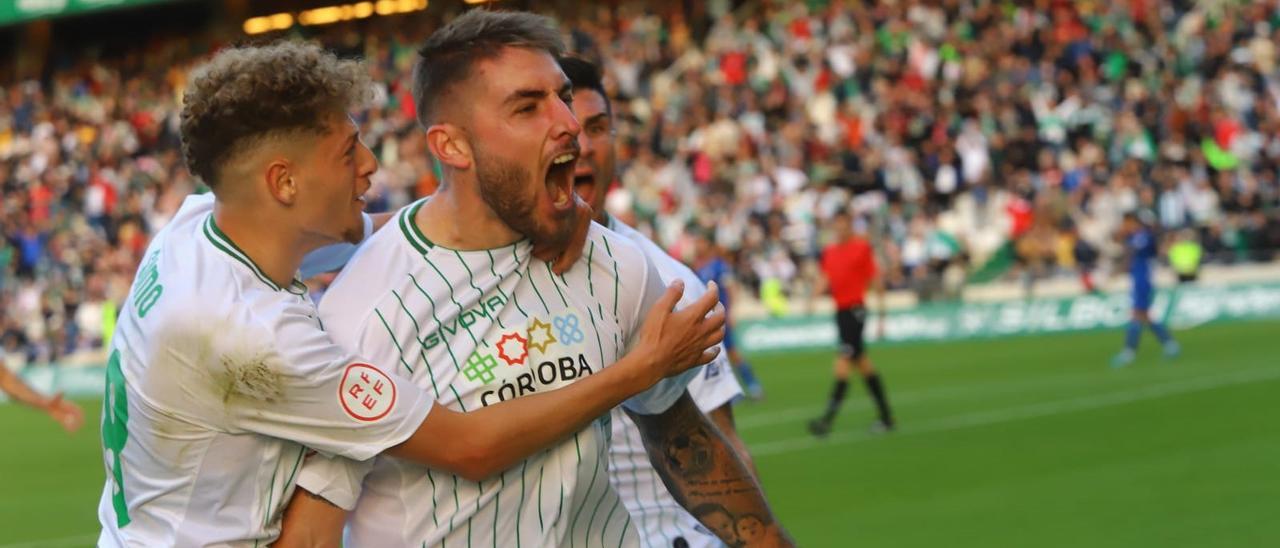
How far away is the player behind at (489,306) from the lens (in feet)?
11.2

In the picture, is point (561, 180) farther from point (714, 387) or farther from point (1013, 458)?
point (1013, 458)

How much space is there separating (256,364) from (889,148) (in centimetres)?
2549

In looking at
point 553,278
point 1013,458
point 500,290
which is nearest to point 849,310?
point 1013,458

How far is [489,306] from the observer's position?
3.50m

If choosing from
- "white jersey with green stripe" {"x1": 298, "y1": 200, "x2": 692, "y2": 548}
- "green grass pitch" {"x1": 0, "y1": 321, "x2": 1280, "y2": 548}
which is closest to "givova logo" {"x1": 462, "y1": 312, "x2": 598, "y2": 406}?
"white jersey with green stripe" {"x1": 298, "y1": 200, "x2": 692, "y2": 548}

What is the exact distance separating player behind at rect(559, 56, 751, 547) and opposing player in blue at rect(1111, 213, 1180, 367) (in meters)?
15.9

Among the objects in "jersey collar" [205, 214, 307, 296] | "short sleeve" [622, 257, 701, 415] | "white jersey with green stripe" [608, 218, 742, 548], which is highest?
"jersey collar" [205, 214, 307, 296]

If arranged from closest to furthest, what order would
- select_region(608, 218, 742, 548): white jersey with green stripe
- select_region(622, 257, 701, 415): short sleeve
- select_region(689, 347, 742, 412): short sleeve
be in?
1. select_region(622, 257, 701, 415): short sleeve
2. select_region(608, 218, 742, 548): white jersey with green stripe
3. select_region(689, 347, 742, 412): short sleeve

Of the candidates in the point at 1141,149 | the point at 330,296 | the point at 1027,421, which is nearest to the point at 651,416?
the point at 330,296

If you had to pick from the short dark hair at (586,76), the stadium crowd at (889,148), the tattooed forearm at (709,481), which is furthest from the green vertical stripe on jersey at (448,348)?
the stadium crowd at (889,148)

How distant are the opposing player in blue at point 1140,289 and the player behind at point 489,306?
17498 millimetres

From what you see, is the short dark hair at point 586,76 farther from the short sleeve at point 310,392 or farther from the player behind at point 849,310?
the player behind at point 849,310

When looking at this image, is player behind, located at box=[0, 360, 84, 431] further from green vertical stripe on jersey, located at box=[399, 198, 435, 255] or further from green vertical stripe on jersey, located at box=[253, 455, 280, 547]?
green vertical stripe on jersey, located at box=[253, 455, 280, 547]

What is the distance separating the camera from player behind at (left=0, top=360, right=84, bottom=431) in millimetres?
8102
